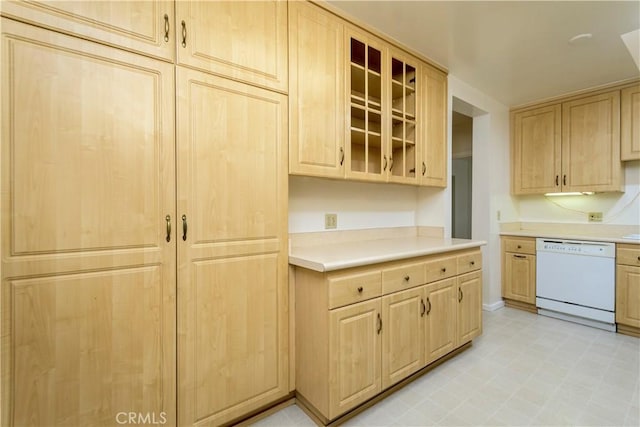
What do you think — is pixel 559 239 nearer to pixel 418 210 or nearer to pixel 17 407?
pixel 418 210

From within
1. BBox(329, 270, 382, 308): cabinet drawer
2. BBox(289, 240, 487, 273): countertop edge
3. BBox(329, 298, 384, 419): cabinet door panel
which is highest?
BBox(289, 240, 487, 273): countertop edge

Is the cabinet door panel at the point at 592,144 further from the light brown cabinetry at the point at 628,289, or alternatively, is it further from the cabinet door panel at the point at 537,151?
the light brown cabinetry at the point at 628,289

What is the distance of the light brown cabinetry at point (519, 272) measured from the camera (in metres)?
3.32

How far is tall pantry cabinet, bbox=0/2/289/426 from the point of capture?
1065 millimetres

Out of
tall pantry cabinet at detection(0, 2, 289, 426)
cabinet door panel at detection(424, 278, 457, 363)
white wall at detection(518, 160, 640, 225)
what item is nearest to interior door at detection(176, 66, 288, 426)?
tall pantry cabinet at detection(0, 2, 289, 426)

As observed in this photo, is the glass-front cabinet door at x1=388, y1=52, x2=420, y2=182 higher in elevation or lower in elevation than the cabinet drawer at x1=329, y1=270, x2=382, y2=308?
higher

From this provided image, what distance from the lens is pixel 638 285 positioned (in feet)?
8.72

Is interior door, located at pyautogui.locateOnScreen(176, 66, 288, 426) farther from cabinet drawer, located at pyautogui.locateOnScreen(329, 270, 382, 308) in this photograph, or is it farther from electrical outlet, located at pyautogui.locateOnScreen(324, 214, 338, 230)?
electrical outlet, located at pyautogui.locateOnScreen(324, 214, 338, 230)

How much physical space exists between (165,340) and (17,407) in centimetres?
50

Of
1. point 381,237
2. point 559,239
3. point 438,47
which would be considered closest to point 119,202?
point 381,237

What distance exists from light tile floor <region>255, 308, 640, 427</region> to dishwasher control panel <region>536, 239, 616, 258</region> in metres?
0.79

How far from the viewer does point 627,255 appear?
271 centimetres

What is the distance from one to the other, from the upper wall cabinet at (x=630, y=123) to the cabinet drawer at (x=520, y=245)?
120cm

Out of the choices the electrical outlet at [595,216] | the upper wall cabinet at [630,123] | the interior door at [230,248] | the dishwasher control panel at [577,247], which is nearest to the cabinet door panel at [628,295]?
the dishwasher control panel at [577,247]
